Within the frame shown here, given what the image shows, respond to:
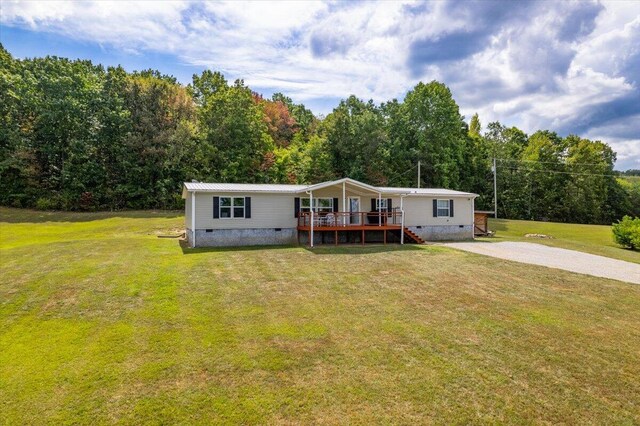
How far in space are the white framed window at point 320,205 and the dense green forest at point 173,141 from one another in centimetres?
1519

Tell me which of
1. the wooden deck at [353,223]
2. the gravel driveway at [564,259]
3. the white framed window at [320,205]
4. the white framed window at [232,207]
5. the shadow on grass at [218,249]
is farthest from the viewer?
the white framed window at [320,205]

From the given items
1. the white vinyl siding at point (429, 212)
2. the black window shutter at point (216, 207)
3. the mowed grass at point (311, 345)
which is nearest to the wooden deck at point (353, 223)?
the white vinyl siding at point (429, 212)

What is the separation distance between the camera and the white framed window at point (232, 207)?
1744cm

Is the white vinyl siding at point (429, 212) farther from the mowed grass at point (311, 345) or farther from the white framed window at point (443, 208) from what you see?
the mowed grass at point (311, 345)

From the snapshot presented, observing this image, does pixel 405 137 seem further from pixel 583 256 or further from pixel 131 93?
pixel 131 93

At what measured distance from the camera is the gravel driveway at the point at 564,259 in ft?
41.9

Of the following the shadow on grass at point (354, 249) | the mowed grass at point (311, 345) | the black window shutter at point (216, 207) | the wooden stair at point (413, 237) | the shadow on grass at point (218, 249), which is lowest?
the mowed grass at point (311, 345)

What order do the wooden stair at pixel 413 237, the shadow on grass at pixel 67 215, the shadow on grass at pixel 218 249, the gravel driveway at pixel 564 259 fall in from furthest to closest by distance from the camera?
the shadow on grass at pixel 67 215 < the wooden stair at pixel 413 237 < the shadow on grass at pixel 218 249 < the gravel driveway at pixel 564 259

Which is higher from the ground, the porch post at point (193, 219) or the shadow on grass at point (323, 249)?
the porch post at point (193, 219)

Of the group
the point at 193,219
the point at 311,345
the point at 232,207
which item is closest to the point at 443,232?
the point at 232,207

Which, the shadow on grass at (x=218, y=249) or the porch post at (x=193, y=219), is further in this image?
the porch post at (x=193, y=219)

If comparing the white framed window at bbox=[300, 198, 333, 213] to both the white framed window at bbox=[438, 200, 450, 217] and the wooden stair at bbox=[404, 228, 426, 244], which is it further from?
the white framed window at bbox=[438, 200, 450, 217]

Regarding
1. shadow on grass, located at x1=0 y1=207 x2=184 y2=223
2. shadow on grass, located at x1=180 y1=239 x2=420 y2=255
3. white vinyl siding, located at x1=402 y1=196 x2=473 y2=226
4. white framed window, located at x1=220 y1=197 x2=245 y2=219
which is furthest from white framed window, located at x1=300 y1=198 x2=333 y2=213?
shadow on grass, located at x1=0 y1=207 x2=184 y2=223

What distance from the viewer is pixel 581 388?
203 inches
